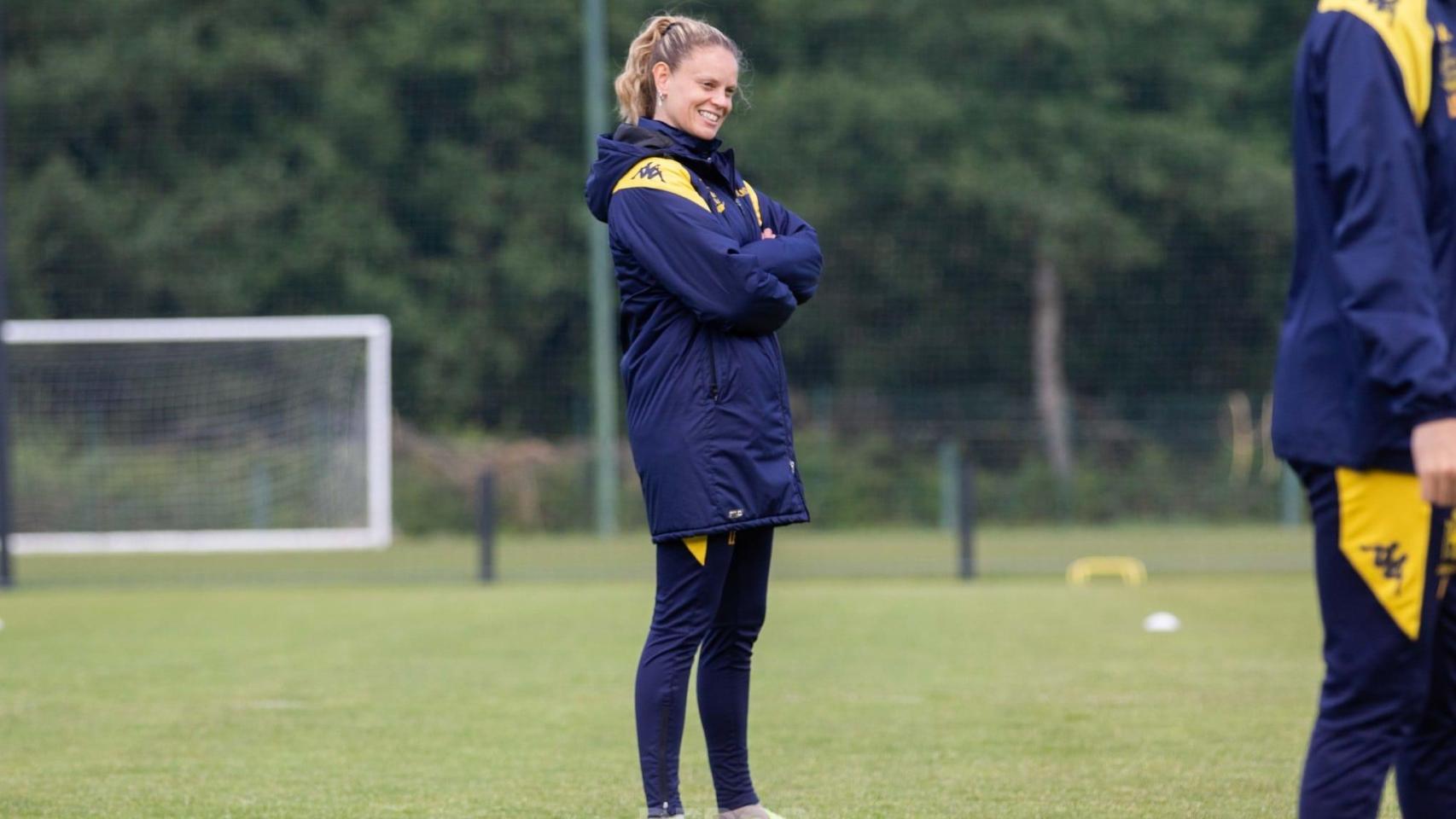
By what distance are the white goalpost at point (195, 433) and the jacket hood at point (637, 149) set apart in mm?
15292

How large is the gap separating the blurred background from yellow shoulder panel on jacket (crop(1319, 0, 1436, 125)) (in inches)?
701

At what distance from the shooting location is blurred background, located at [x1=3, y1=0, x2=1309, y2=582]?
21766 millimetres

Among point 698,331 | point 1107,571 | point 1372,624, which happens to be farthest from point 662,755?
point 1107,571

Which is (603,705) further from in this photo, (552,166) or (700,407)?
(552,166)

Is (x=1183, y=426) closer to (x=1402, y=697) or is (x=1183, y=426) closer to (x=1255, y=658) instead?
(x=1255, y=658)

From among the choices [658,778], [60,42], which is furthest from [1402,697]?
[60,42]

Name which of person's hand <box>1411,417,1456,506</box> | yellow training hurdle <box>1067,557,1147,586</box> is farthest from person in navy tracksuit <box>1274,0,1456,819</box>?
yellow training hurdle <box>1067,557,1147,586</box>

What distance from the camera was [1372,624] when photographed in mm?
2727

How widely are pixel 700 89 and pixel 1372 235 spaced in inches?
65.3

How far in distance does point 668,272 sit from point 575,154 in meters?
20.5

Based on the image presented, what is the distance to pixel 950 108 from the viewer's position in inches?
926

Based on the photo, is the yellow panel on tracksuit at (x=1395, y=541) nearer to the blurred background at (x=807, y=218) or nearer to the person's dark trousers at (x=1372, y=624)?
the person's dark trousers at (x=1372, y=624)

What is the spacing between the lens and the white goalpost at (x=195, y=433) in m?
19.5

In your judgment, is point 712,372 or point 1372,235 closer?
point 1372,235
